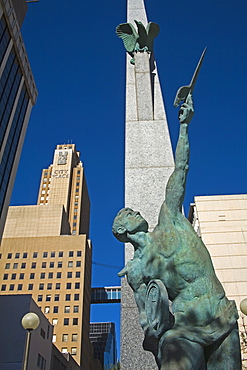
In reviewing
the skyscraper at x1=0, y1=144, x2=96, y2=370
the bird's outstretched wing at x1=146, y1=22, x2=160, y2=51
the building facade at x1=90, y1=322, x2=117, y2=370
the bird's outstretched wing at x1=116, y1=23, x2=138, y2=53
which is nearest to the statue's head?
the bird's outstretched wing at x1=146, y1=22, x2=160, y2=51

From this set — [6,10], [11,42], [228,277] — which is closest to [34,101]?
[11,42]

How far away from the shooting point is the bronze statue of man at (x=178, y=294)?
2.73 metres

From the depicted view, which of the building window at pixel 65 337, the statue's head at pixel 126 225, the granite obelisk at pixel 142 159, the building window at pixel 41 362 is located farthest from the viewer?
the building window at pixel 65 337

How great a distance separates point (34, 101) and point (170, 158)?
5336cm

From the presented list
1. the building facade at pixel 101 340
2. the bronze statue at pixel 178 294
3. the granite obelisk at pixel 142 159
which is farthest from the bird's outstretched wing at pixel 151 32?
the building facade at pixel 101 340

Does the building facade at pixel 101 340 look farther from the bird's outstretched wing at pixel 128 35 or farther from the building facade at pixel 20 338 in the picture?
the bird's outstretched wing at pixel 128 35

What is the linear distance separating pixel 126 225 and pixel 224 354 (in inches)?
55.9

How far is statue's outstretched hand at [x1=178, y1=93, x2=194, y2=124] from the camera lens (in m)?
4.01

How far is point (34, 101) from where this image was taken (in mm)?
56875

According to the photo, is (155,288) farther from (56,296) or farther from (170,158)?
(56,296)

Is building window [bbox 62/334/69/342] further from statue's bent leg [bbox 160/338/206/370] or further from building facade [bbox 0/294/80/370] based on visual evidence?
statue's bent leg [bbox 160/338/206/370]

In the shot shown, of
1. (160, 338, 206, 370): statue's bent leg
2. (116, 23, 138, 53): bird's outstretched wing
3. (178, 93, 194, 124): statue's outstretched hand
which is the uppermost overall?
(116, 23, 138, 53): bird's outstretched wing

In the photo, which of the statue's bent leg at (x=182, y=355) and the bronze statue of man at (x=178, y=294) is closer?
the statue's bent leg at (x=182, y=355)

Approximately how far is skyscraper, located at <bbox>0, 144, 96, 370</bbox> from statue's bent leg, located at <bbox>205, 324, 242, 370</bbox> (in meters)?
69.1
